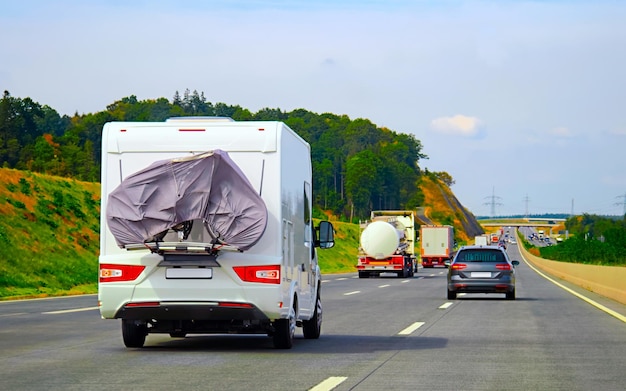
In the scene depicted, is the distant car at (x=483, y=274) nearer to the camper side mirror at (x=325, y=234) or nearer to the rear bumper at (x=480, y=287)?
the rear bumper at (x=480, y=287)

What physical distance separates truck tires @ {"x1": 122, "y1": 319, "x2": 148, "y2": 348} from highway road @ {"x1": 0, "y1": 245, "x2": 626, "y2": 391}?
17cm

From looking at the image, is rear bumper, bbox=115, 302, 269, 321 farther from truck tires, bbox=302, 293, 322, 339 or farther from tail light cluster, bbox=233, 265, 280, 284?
truck tires, bbox=302, 293, 322, 339

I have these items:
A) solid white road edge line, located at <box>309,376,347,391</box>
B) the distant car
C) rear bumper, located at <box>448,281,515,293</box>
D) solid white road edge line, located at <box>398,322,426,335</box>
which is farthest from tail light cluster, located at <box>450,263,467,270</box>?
solid white road edge line, located at <box>309,376,347,391</box>

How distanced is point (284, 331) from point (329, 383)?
11.2 ft

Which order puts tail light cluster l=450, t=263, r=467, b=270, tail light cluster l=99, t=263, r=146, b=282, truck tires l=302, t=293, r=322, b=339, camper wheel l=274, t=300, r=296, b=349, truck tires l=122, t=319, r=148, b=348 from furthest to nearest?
tail light cluster l=450, t=263, r=467, b=270 < truck tires l=302, t=293, r=322, b=339 < truck tires l=122, t=319, r=148, b=348 < camper wheel l=274, t=300, r=296, b=349 < tail light cluster l=99, t=263, r=146, b=282

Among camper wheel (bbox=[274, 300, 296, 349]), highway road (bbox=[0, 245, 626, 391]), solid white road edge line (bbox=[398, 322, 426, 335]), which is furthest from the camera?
solid white road edge line (bbox=[398, 322, 426, 335])

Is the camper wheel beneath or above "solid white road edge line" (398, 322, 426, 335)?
above

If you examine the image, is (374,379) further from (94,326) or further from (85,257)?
(85,257)

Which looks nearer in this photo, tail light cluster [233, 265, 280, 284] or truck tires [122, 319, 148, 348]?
tail light cluster [233, 265, 280, 284]

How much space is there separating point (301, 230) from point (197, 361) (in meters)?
3.13

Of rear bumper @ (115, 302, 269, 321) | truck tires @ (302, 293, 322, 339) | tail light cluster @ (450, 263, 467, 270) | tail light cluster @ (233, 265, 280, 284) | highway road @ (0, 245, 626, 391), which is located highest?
tail light cluster @ (233, 265, 280, 284)

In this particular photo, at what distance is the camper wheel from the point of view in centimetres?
1398

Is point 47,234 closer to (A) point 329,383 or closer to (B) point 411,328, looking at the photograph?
(B) point 411,328

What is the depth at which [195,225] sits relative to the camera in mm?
13281
